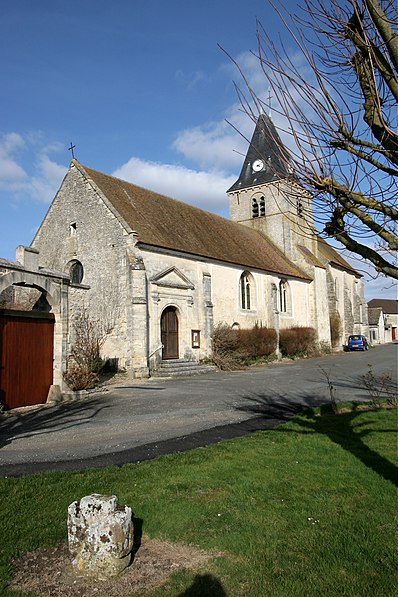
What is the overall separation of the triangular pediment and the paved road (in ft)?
19.9

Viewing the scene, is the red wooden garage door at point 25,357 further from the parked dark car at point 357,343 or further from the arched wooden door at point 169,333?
the parked dark car at point 357,343

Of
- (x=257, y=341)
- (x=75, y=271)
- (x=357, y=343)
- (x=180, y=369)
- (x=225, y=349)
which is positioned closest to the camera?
(x=180, y=369)

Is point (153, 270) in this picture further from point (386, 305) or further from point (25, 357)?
point (386, 305)

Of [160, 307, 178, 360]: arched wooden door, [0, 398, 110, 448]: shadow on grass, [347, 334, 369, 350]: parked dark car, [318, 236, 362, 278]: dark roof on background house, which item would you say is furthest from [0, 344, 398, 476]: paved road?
[318, 236, 362, 278]: dark roof on background house

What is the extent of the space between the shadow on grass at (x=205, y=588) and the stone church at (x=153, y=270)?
1111 cm

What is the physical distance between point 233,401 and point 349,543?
24.3ft

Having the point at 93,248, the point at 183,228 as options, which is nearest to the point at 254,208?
the point at 183,228

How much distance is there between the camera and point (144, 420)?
28.7 feet

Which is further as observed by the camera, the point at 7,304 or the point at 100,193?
the point at 7,304

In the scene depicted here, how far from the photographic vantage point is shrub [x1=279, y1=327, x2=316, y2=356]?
27.3 m

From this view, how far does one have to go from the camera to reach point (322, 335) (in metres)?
32.4

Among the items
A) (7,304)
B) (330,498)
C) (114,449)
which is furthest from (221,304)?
(330,498)

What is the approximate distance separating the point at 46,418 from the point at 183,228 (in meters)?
15.4

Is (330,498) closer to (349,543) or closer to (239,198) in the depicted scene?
(349,543)
